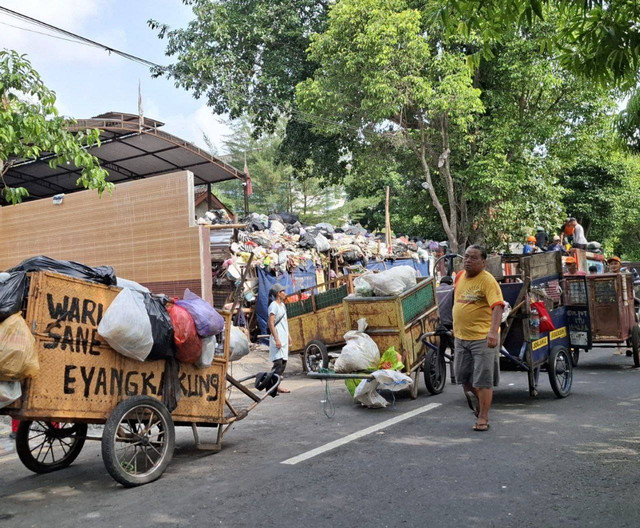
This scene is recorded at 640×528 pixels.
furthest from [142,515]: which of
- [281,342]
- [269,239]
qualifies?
[269,239]

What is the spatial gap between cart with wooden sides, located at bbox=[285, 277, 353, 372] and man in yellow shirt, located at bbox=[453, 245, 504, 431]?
5.16 m

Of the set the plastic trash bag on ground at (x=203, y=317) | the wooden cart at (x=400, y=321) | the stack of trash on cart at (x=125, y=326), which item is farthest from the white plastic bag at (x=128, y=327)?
Result: the wooden cart at (x=400, y=321)

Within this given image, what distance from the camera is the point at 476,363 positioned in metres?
6.63

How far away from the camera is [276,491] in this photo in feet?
15.7

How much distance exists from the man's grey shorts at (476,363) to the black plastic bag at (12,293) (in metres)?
4.42

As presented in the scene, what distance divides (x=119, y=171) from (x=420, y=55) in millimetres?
10161

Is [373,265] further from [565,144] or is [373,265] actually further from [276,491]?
[276,491]

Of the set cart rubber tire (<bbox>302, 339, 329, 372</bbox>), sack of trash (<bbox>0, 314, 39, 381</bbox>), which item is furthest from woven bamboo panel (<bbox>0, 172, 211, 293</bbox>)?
sack of trash (<bbox>0, 314, 39, 381</bbox>)

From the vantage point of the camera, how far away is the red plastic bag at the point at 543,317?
793cm

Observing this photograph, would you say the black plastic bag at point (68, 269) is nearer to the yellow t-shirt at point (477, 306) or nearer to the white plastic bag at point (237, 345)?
the white plastic bag at point (237, 345)

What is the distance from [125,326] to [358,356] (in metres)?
3.87

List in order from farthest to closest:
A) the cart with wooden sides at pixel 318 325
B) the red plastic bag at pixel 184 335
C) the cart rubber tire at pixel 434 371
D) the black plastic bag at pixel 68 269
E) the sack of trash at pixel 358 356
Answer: the cart with wooden sides at pixel 318 325 < the cart rubber tire at pixel 434 371 < the sack of trash at pixel 358 356 < the red plastic bag at pixel 184 335 < the black plastic bag at pixel 68 269

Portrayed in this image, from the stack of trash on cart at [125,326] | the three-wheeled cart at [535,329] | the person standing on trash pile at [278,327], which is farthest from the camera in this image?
the person standing on trash pile at [278,327]

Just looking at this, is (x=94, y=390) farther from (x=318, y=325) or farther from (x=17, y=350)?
(x=318, y=325)
